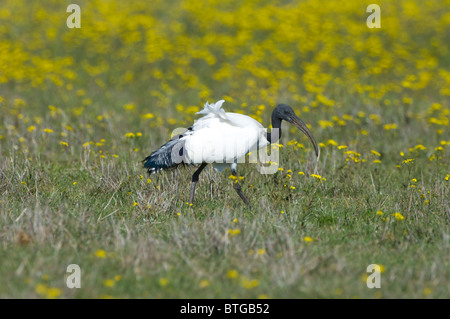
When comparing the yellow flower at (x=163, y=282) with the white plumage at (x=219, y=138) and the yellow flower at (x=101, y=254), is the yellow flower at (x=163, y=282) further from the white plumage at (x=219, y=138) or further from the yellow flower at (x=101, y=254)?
the white plumage at (x=219, y=138)

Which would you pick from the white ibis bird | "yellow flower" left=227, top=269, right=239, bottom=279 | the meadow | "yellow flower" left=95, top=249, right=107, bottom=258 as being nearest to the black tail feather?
the white ibis bird

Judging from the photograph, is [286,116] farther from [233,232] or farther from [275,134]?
[233,232]

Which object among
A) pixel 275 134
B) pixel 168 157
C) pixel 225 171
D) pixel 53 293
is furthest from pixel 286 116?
pixel 53 293

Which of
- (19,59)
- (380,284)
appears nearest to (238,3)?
(19,59)

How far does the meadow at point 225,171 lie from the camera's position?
191 inches

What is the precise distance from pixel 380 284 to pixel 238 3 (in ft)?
42.6

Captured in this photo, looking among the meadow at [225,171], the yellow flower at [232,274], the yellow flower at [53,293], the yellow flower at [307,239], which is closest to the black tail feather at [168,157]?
the meadow at [225,171]

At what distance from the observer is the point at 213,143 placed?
6.42 m

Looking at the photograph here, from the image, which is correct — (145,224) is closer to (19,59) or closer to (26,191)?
(26,191)

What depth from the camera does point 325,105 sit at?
34.4ft

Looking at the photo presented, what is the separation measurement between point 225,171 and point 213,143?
117 cm

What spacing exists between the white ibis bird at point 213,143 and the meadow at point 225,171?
0.30 meters

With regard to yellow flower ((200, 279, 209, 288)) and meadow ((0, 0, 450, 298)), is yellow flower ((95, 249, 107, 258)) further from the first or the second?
yellow flower ((200, 279, 209, 288))

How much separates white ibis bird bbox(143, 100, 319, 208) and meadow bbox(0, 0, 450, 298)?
30 centimetres
